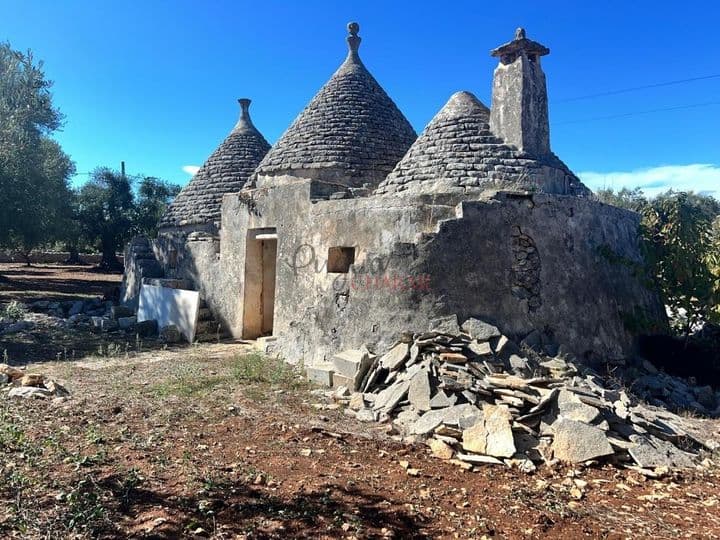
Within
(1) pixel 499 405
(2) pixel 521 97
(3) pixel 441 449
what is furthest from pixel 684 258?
(3) pixel 441 449

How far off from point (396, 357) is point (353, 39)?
1027 cm

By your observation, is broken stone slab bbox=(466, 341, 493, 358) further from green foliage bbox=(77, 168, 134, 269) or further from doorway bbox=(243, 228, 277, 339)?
green foliage bbox=(77, 168, 134, 269)

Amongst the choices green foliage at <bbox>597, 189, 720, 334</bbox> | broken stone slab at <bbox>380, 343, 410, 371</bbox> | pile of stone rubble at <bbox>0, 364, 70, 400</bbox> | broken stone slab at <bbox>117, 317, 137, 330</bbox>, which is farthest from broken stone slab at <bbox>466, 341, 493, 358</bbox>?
broken stone slab at <bbox>117, 317, 137, 330</bbox>

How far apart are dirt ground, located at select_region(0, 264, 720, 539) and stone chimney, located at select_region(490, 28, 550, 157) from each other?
588 centimetres

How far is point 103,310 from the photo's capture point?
47.8 feet

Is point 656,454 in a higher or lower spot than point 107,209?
lower

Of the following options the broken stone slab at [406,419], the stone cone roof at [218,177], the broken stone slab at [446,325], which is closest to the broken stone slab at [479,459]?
the broken stone slab at [406,419]

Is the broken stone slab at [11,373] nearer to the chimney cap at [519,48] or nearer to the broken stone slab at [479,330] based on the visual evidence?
the broken stone slab at [479,330]

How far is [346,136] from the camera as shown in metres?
12.2

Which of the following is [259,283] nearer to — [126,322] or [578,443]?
[126,322]

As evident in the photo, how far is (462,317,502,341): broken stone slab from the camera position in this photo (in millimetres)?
7055

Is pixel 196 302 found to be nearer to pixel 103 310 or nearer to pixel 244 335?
pixel 244 335

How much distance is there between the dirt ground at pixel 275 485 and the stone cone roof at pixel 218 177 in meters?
9.33

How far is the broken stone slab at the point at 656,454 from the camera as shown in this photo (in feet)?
15.9
